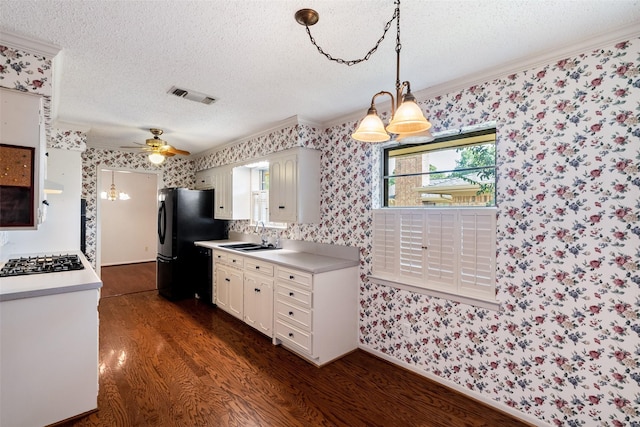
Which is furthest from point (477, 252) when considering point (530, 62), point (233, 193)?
point (233, 193)

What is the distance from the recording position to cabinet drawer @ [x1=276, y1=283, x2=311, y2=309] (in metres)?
2.89

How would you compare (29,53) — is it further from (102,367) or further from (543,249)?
(543,249)

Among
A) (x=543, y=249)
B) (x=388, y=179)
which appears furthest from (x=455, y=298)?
(x=388, y=179)

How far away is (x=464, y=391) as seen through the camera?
95.7 inches

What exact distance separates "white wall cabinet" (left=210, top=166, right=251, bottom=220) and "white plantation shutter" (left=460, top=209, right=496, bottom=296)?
3231mm

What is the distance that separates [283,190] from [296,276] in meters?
1.13

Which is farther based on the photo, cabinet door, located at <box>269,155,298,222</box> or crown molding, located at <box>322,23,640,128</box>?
cabinet door, located at <box>269,155,298,222</box>

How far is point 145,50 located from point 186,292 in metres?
3.71

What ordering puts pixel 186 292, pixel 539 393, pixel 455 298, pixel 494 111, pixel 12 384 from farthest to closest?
pixel 186 292 → pixel 455 298 → pixel 494 111 → pixel 539 393 → pixel 12 384

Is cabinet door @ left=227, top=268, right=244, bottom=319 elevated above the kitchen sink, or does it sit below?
below

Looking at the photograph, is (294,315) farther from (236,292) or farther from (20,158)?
(20,158)

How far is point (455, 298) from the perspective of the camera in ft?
8.07

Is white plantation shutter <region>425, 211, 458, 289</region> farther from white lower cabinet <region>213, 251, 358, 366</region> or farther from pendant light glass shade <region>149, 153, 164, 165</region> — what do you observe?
pendant light glass shade <region>149, 153, 164, 165</region>

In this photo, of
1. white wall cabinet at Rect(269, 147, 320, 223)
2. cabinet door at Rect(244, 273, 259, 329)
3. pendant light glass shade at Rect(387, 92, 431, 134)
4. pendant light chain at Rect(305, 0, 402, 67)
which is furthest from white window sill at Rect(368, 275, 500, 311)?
pendant light chain at Rect(305, 0, 402, 67)
